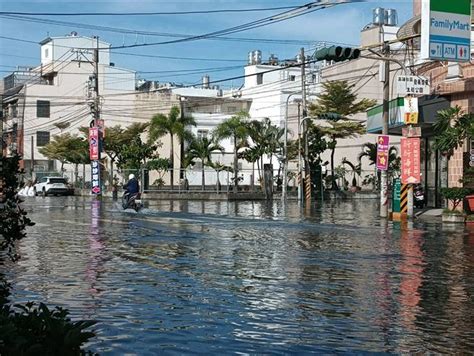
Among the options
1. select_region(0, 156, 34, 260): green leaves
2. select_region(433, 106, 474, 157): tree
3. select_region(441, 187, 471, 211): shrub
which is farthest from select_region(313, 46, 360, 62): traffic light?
select_region(0, 156, 34, 260): green leaves

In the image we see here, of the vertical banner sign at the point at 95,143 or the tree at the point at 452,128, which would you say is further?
the vertical banner sign at the point at 95,143

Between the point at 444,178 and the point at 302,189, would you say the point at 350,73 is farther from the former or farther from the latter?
the point at 444,178

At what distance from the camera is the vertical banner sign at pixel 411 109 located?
25906 mm

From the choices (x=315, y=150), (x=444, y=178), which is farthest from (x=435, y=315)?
(x=315, y=150)

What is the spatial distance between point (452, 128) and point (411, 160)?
6.57 ft

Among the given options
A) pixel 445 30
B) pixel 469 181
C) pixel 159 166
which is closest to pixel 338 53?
pixel 445 30

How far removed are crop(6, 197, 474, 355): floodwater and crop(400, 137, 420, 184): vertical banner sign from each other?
735 cm

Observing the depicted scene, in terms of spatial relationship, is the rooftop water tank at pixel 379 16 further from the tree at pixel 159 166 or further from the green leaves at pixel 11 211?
the green leaves at pixel 11 211

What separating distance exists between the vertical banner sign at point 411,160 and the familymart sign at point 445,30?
5671mm

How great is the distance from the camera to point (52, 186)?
5797 centimetres

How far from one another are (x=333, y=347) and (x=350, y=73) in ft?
217

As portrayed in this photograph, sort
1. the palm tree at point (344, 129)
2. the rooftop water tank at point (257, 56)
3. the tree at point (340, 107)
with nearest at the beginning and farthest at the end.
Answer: the palm tree at point (344, 129) < the tree at point (340, 107) < the rooftop water tank at point (257, 56)

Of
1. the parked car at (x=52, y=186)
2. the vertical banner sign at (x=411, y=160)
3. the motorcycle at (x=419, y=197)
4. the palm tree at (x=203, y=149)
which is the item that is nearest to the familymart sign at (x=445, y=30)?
the vertical banner sign at (x=411, y=160)

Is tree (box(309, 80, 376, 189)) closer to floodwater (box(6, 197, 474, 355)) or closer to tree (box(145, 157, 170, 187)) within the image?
tree (box(145, 157, 170, 187))
